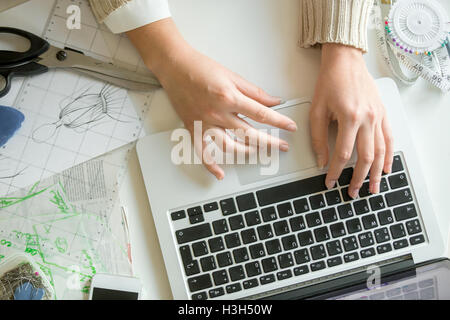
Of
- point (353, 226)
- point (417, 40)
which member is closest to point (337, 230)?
point (353, 226)

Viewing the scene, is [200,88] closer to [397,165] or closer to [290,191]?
[290,191]

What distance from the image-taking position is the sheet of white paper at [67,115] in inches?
26.1

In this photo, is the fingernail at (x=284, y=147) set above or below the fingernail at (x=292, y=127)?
below

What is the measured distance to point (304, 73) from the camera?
2.23 ft

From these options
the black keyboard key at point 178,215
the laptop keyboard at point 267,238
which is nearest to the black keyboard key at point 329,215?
the laptop keyboard at point 267,238

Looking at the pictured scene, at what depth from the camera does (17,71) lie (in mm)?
650

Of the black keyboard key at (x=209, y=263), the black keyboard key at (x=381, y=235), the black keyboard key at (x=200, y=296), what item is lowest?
the black keyboard key at (x=200, y=296)

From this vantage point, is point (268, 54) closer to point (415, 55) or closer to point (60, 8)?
point (415, 55)

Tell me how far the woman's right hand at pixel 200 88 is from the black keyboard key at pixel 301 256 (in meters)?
0.16

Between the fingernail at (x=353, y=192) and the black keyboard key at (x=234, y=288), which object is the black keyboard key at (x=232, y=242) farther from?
the fingernail at (x=353, y=192)

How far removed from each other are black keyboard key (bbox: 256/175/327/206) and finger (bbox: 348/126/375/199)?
0.15ft

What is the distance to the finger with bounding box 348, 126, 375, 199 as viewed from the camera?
63 centimetres

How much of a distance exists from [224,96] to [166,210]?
0.20m

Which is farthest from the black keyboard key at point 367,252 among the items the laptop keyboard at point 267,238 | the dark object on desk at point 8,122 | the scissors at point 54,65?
the dark object on desk at point 8,122
